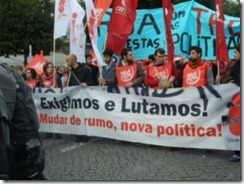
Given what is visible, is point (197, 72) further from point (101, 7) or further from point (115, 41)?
point (101, 7)

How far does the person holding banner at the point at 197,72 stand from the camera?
21.4ft

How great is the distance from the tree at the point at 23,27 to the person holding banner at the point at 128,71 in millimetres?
22511

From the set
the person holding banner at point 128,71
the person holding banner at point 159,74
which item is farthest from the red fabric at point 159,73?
the person holding banner at point 128,71

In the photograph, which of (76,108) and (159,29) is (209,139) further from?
(159,29)

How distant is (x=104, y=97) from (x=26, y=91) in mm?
4216

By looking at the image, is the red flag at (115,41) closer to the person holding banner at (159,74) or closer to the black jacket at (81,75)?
the black jacket at (81,75)

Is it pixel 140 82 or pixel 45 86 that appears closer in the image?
pixel 140 82

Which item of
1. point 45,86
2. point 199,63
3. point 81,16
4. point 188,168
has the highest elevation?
point 81,16

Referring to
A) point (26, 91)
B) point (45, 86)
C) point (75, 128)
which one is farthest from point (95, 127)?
point (26, 91)

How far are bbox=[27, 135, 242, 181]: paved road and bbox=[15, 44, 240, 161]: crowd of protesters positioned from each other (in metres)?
0.42

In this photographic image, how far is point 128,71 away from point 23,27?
76.8 feet

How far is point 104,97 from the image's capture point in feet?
23.4

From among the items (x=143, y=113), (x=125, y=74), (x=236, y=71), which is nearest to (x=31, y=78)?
(x=125, y=74)

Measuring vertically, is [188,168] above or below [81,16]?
below
